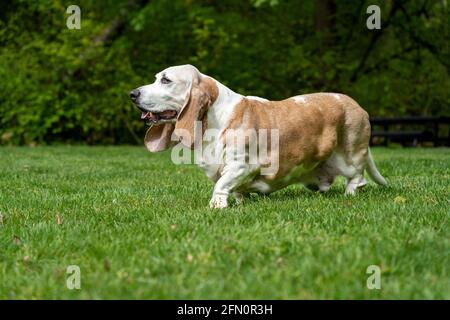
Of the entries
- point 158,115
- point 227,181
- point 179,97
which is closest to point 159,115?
point 158,115

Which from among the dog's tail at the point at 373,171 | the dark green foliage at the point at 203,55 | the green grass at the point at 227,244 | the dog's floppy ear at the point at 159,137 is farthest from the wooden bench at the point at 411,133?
the dog's floppy ear at the point at 159,137

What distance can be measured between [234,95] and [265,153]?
0.51 m

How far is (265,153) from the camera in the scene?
218 inches

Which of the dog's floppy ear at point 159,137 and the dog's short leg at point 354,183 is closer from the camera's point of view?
the dog's floppy ear at point 159,137

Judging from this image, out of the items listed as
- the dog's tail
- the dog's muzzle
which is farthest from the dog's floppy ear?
the dog's tail

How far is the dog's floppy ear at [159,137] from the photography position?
5699 mm

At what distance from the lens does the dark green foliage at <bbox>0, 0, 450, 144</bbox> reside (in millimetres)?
17812

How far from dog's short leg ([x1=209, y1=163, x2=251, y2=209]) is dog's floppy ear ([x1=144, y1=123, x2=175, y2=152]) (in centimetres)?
61

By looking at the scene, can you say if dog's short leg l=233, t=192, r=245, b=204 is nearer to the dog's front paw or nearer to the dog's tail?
the dog's front paw

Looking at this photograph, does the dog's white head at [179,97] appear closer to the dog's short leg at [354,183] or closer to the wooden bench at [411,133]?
the dog's short leg at [354,183]

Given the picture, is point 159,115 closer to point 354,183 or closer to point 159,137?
point 159,137

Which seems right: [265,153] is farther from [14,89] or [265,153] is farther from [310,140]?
[14,89]

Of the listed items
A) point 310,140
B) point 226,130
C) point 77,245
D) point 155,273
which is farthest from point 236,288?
point 310,140

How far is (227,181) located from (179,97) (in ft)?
2.38
